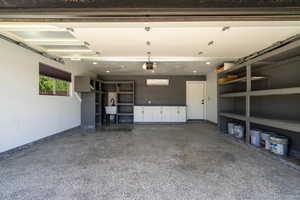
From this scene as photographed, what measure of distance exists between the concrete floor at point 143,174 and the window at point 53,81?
1.58 m

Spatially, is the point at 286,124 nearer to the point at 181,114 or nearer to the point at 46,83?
the point at 181,114

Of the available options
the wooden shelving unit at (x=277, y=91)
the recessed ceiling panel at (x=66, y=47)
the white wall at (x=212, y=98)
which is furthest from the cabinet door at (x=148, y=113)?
the recessed ceiling panel at (x=66, y=47)

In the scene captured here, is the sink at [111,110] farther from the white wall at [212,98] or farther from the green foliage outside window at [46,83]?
the white wall at [212,98]

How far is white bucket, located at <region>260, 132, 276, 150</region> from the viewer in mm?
3234

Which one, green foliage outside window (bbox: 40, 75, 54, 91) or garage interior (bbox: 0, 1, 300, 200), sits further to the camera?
green foliage outside window (bbox: 40, 75, 54, 91)

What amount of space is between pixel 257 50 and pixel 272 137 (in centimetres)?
213

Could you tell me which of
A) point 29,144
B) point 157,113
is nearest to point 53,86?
point 29,144

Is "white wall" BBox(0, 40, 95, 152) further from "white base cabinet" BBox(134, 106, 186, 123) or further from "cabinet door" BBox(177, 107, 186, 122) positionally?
"cabinet door" BBox(177, 107, 186, 122)

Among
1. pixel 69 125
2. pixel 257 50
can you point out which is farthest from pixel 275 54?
pixel 69 125

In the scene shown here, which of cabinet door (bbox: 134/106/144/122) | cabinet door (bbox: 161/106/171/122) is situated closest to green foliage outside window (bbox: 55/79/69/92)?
cabinet door (bbox: 134/106/144/122)

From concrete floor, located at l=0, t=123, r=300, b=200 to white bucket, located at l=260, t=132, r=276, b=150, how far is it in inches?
14.8

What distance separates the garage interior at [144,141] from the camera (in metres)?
1.89

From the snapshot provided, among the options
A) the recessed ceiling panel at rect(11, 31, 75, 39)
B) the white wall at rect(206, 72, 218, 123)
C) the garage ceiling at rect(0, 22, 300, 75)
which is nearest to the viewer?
the garage ceiling at rect(0, 22, 300, 75)

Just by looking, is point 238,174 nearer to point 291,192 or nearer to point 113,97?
point 291,192
